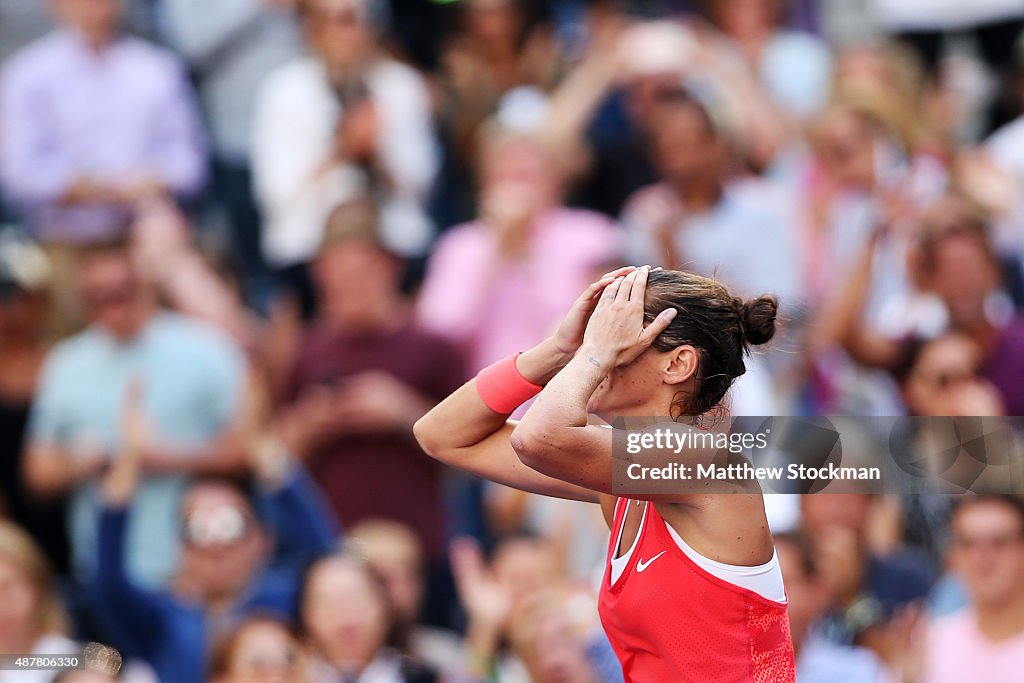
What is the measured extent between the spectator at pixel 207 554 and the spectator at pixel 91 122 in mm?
1565

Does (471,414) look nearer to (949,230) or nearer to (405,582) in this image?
(405,582)

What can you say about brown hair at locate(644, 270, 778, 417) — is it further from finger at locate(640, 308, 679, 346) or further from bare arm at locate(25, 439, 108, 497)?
bare arm at locate(25, 439, 108, 497)

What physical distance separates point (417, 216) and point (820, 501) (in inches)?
112

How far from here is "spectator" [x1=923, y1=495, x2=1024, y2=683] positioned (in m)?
5.93

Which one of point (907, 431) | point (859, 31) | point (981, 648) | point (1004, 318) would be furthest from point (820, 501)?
point (859, 31)

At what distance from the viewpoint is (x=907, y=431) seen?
6449mm

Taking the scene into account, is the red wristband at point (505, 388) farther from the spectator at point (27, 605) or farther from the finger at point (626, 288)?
the spectator at point (27, 605)

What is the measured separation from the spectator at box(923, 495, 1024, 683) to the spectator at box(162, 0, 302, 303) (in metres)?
4.16

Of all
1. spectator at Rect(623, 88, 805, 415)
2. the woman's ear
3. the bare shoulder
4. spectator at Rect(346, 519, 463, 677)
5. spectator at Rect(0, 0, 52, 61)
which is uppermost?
the woman's ear

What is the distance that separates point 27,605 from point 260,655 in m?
0.96

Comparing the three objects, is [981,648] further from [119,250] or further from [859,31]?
[859,31]

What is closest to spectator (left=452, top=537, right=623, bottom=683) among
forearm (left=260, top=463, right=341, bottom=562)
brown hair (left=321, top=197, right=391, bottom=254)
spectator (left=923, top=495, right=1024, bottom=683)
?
forearm (left=260, top=463, right=341, bottom=562)

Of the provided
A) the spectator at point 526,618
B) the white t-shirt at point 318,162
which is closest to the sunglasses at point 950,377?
the spectator at point 526,618

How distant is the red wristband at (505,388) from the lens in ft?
13.0
